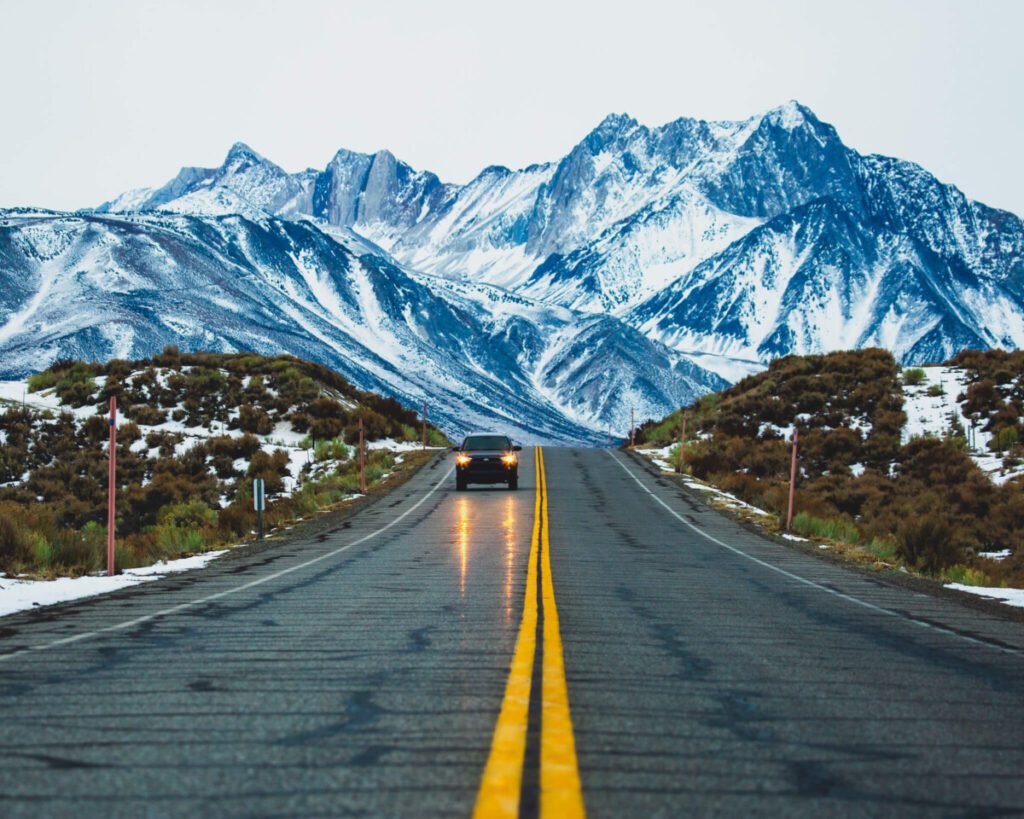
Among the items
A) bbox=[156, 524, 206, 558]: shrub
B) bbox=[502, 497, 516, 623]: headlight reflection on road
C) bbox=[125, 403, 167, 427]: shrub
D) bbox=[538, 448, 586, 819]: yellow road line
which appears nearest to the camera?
bbox=[538, 448, 586, 819]: yellow road line

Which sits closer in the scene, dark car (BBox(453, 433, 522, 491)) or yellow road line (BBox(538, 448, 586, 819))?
yellow road line (BBox(538, 448, 586, 819))

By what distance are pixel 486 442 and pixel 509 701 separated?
2953 centimetres

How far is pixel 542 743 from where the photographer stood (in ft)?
17.7

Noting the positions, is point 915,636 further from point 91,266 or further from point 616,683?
point 91,266

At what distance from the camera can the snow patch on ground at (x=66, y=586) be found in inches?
455

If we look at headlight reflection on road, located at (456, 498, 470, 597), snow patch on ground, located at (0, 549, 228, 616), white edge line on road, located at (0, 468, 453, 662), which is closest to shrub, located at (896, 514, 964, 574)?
headlight reflection on road, located at (456, 498, 470, 597)

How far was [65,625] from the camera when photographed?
968cm

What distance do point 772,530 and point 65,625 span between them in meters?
18.0

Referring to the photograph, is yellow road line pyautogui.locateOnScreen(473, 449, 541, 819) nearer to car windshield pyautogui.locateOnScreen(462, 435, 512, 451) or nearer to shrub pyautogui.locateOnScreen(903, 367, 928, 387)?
car windshield pyautogui.locateOnScreen(462, 435, 512, 451)

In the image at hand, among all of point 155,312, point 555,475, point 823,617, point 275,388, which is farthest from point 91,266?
point 823,617

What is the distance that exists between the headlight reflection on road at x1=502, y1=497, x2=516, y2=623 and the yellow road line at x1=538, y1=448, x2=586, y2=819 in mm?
2103

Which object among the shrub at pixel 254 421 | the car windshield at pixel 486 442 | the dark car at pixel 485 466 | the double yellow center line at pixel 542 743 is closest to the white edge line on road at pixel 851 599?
the double yellow center line at pixel 542 743

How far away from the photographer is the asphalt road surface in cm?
467

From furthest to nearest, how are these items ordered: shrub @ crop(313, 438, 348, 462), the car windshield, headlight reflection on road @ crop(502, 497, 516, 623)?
1. shrub @ crop(313, 438, 348, 462)
2. the car windshield
3. headlight reflection on road @ crop(502, 497, 516, 623)
